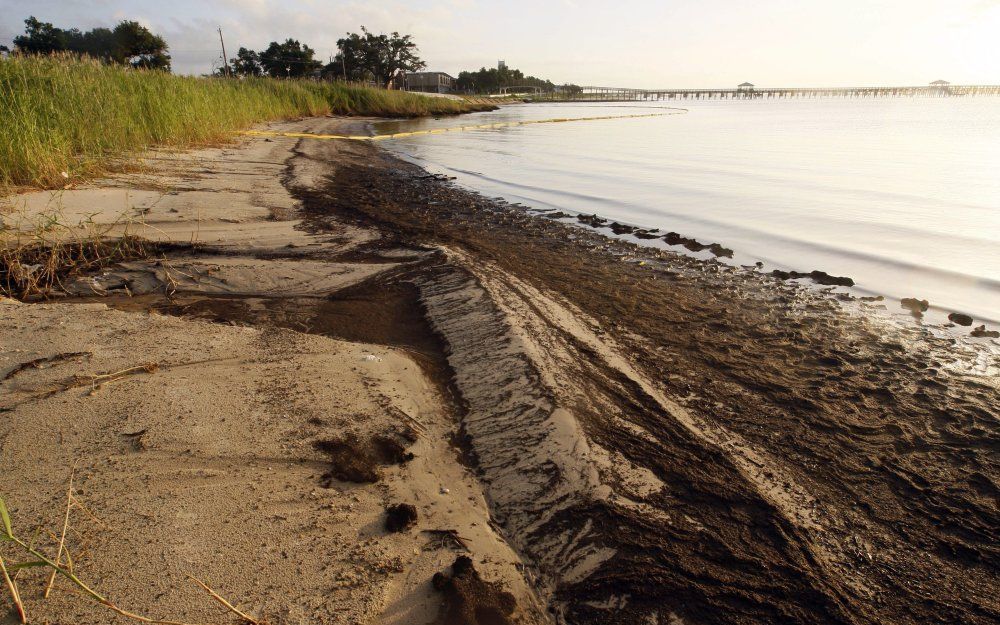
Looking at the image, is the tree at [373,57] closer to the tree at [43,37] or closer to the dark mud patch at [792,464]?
the tree at [43,37]

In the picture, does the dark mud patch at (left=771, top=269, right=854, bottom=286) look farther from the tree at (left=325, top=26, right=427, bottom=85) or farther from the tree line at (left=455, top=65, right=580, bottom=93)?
the tree line at (left=455, top=65, right=580, bottom=93)

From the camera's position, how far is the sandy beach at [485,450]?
1.72 m

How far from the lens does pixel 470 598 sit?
1.69 metres

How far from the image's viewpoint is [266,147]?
40.2 feet

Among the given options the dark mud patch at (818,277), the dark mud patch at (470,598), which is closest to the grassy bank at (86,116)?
the dark mud patch at (470,598)

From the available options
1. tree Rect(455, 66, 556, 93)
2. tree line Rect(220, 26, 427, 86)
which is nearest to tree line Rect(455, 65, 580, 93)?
tree Rect(455, 66, 556, 93)

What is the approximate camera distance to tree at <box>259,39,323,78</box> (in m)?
50.3

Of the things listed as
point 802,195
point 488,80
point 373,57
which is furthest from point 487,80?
point 802,195

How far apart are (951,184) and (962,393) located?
11066mm

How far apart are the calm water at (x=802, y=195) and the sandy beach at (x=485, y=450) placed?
183 cm

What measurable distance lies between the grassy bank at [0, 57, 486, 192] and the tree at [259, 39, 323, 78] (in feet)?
136

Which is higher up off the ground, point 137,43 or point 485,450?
point 137,43

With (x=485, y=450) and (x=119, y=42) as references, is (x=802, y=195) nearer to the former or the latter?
(x=485, y=450)

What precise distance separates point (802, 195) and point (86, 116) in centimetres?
1161
